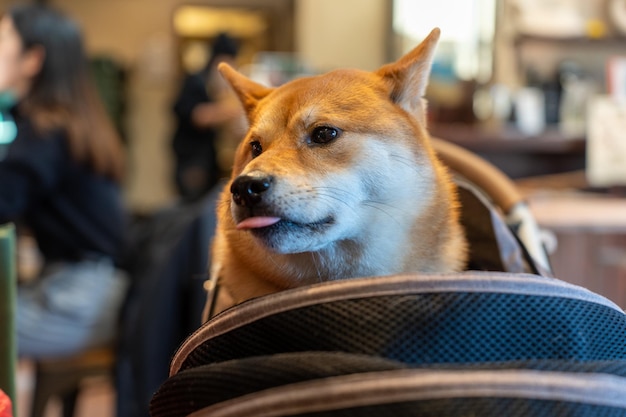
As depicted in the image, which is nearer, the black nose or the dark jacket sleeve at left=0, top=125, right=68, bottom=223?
the black nose

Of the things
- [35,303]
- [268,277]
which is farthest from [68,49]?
[268,277]

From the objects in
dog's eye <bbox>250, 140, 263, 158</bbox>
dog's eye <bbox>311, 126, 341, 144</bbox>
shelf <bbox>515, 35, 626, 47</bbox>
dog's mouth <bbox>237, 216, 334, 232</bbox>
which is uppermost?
dog's eye <bbox>311, 126, 341, 144</bbox>

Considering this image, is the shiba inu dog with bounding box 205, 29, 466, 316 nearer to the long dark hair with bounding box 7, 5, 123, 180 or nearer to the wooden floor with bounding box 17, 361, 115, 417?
the long dark hair with bounding box 7, 5, 123, 180

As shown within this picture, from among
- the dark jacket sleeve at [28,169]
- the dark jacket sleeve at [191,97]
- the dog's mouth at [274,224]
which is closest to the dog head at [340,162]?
the dog's mouth at [274,224]

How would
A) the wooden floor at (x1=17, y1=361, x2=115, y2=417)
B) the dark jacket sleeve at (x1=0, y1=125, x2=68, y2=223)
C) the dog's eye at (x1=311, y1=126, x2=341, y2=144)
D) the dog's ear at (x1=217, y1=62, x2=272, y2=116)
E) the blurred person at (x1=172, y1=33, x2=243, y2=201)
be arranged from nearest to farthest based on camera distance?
1. the dog's eye at (x1=311, y1=126, x2=341, y2=144)
2. the dog's ear at (x1=217, y1=62, x2=272, y2=116)
3. the dark jacket sleeve at (x1=0, y1=125, x2=68, y2=223)
4. the wooden floor at (x1=17, y1=361, x2=115, y2=417)
5. the blurred person at (x1=172, y1=33, x2=243, y2=201)

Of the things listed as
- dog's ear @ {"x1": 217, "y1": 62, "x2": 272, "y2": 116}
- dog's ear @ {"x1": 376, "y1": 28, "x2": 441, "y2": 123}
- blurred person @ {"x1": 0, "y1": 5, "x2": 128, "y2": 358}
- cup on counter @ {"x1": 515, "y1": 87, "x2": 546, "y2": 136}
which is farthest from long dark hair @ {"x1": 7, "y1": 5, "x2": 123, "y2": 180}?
cup on counter @ {"x1": 515, "y1": 87, "x2": 546, "y2": 136}

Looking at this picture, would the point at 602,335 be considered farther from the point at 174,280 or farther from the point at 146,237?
the point at 146,237

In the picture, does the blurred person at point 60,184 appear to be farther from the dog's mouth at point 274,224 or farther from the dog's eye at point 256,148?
the dog's mouth at point 274,224

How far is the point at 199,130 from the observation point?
4.39 metres

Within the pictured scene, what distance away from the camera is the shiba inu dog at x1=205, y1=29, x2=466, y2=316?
0.82 meters

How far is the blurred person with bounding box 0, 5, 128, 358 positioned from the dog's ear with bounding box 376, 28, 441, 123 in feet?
3.89

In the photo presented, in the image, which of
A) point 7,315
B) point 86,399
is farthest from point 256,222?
point 86,399

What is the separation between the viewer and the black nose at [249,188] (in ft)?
2.56

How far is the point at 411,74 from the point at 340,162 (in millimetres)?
156
